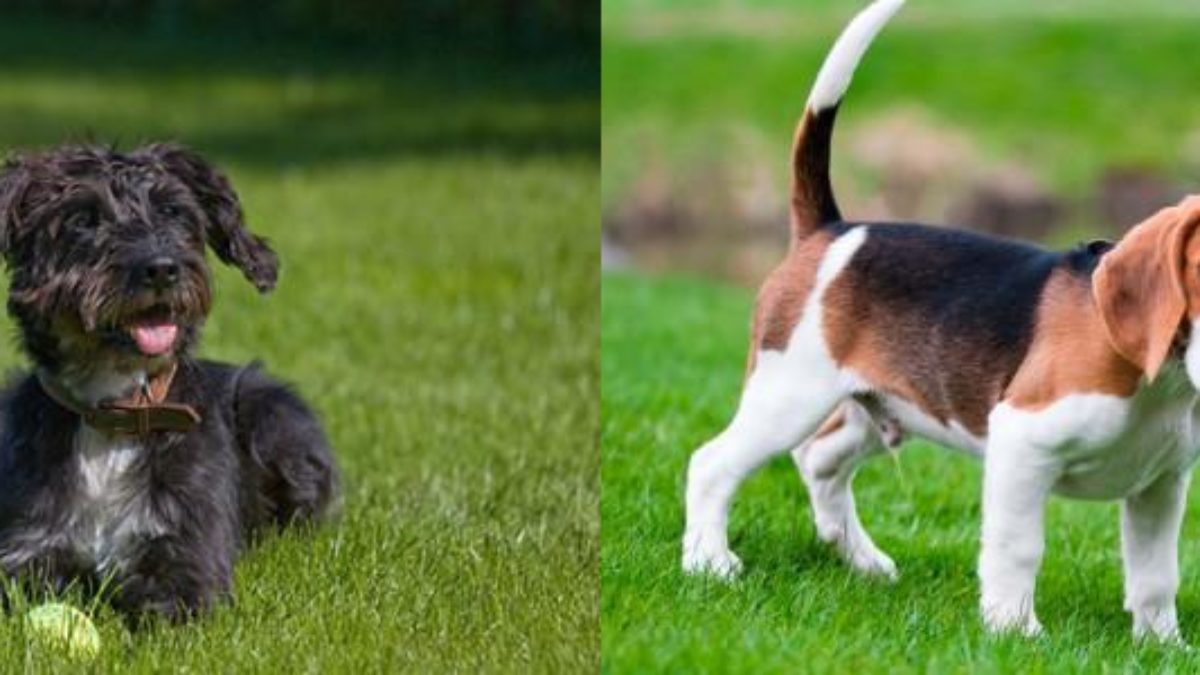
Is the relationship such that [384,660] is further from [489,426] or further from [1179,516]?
[489,426]

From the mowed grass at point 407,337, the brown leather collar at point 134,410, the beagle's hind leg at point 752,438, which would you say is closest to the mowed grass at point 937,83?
the mowed grass at point 407,337

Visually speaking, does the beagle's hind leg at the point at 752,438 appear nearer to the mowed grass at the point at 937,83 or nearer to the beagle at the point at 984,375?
the beagle at the point at 984,375

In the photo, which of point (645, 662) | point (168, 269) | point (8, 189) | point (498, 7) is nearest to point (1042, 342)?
point (645, 662)

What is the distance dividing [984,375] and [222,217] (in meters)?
1.99

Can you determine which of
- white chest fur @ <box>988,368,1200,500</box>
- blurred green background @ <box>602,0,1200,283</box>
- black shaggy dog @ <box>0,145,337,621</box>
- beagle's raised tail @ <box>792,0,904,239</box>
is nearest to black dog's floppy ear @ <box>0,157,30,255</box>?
black shaggy dog @ <box>0,145,337,621</box>

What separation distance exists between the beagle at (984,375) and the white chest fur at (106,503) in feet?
4.62

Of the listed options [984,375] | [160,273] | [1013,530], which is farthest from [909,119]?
[160,273]

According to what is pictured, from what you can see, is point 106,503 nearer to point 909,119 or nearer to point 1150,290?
point 1150,290

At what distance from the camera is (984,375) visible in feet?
17.3

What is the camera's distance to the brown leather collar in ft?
17.5

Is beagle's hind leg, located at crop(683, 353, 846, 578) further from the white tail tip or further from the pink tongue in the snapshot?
the pink tongue

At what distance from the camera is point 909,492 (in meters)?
7.11

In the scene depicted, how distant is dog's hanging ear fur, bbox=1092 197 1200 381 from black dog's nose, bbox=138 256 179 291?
2121 mm

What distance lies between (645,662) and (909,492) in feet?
9.58
